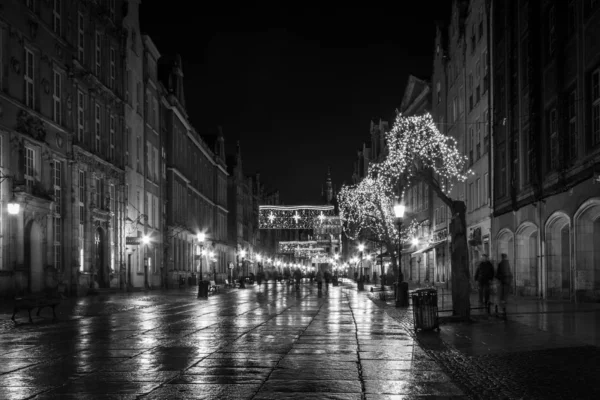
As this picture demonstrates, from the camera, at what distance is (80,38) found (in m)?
43.7

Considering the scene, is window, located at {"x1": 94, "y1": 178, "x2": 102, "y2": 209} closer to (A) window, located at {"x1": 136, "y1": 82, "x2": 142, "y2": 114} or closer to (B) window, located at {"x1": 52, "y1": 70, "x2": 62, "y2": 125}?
(B) window, located at {"x1": 52, "y1": 70, "x2": 62, "y2": 125}

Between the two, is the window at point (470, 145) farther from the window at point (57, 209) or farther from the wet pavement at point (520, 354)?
the wet pavement at point (520, 354)

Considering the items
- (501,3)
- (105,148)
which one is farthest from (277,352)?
(105,148)

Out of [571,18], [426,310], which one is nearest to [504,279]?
[426,310]

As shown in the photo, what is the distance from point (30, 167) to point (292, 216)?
1729 inches

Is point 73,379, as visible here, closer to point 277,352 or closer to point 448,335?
point 277,352

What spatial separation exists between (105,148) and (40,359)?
3606 centimetres

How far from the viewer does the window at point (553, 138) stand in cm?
2991

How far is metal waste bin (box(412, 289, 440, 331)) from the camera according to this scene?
691 inches

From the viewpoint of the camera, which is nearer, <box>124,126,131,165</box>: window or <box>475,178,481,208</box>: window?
<box>475,178,481,208</box>: window

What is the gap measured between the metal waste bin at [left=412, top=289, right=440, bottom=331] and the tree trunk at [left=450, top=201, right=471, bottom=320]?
2.33 meters

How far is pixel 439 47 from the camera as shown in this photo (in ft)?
196

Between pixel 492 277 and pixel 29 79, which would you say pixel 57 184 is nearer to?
pixel 29 79

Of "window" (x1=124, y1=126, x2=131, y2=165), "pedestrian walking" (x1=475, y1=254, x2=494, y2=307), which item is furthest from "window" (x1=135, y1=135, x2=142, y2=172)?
"pedestrian walking" (x1=475, y1=254, x2=494, y2=307)
